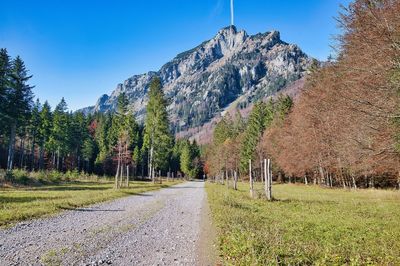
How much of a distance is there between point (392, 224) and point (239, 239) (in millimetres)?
8324

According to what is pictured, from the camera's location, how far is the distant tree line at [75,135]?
47125mm

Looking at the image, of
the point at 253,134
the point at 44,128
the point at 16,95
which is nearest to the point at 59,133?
the point at 44,128

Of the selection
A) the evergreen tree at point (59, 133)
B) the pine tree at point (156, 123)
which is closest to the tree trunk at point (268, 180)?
the pine tree at point (156, 123)

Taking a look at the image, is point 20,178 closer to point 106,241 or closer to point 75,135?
point 106,241

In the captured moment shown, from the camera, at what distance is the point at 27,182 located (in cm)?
3325

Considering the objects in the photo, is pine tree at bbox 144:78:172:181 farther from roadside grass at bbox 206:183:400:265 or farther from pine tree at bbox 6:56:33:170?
roadside grass at bbox 206:183:400:265

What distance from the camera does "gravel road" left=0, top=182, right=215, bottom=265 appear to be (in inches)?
267

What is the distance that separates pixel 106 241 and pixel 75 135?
7482cm

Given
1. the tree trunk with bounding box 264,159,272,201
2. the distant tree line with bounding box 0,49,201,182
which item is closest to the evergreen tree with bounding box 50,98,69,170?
the distant tree line with bounding box 0,49,201,182

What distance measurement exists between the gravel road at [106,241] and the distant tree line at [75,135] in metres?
21.2

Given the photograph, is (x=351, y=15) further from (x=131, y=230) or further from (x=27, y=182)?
(x=27, y=182)

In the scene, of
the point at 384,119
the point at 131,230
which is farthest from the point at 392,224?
the point at 131,230

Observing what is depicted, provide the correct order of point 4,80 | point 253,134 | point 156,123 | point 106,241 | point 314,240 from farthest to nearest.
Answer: point 253,134 < point 156,123 < point 4,80 < point 314,240 < point 106,241

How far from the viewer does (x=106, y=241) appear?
8.52m
